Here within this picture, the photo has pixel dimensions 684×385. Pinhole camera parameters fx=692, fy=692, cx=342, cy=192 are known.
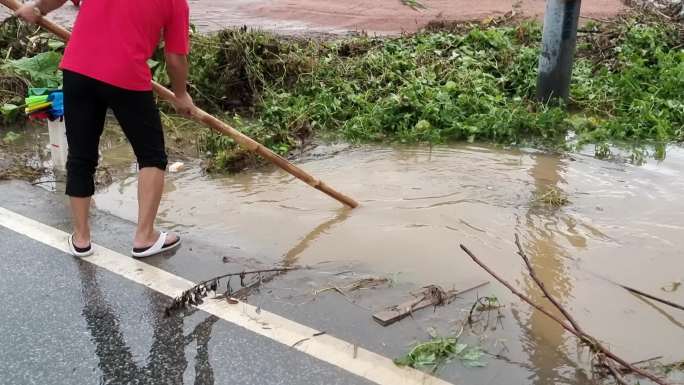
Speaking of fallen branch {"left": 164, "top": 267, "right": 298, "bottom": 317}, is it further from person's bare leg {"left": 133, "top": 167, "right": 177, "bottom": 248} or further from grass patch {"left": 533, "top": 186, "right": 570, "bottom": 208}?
grass patch {"left": 533, "top": 186, "right": 570, "bottom": 208}

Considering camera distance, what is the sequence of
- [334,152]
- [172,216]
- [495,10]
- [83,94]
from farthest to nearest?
1. [495,10]
2. [334,152]
3. [172,216]
4. [83,94]

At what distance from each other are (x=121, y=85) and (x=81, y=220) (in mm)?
806

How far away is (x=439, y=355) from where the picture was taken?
112 inches

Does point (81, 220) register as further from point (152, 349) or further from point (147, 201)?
point (152, 349)

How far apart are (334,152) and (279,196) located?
114 cm

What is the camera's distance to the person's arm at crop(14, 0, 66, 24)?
12.4ft

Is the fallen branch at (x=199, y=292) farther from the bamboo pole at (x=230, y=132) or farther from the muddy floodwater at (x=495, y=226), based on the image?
the bamboo pole at (x=230, y=132)

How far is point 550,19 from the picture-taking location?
20.6 ft

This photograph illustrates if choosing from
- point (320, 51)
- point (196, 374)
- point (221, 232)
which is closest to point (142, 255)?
point (221, 232)

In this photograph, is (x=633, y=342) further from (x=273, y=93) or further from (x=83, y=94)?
(x=273, y=93)

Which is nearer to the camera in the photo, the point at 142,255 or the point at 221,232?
the point at 142,255

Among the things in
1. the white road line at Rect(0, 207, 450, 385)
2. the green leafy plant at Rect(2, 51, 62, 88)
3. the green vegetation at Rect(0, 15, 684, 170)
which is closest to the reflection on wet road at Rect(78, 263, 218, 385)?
the white road line at Rect(0, 207, 450, 385)

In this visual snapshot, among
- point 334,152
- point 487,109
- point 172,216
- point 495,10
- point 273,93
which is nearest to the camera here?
point 172,216

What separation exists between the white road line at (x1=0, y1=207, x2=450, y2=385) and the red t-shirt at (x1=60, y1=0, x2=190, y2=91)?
968 millimetres
